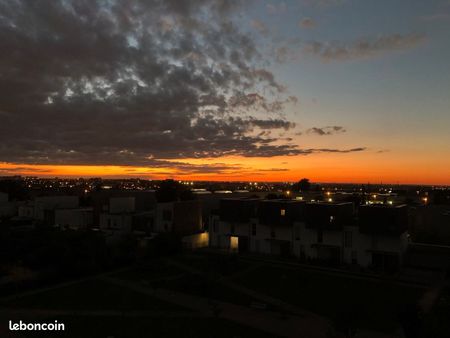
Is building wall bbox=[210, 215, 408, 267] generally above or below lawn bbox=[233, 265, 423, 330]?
above

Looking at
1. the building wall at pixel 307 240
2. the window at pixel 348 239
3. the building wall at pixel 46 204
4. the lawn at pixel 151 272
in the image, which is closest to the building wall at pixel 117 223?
the building wall at pixel 307 240

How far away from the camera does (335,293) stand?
32.2 meters

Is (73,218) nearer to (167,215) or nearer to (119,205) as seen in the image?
(119,205)

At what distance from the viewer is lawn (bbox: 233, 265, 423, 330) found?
26663 millimetres

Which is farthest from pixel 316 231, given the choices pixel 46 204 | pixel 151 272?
pixel 46 204

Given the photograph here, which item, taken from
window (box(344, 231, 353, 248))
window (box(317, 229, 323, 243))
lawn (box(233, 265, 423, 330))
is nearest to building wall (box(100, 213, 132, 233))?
lawn (box(233, 265, 423, 330))

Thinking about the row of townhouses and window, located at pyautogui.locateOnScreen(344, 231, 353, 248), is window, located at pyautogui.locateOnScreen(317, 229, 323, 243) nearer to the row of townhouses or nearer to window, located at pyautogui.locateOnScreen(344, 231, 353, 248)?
the row of townhouses

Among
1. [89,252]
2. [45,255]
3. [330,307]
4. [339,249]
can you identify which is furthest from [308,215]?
[45,255]

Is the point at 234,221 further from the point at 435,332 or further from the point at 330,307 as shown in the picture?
the point at 435,332

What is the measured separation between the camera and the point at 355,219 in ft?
144

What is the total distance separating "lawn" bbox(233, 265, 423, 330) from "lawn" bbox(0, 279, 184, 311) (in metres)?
9.87

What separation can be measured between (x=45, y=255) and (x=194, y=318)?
73.1ft

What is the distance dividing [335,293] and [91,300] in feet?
67.1

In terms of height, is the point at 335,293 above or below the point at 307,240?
below
